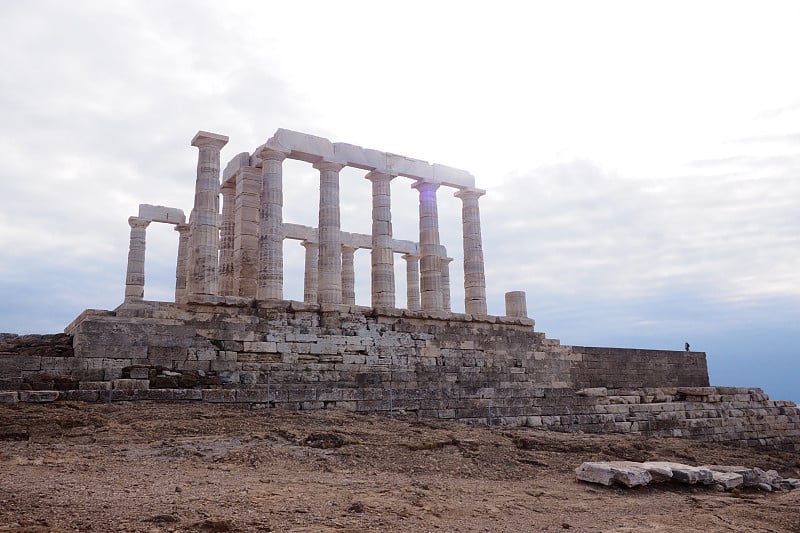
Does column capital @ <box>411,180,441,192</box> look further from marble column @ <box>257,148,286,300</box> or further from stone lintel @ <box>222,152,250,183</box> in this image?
stone lintel @ <box>222,152,250,183</box>

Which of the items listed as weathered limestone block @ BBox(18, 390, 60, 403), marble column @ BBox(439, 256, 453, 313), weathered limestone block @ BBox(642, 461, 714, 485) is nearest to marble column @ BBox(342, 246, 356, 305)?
marble column @ BBox(439, 256, 453, 313)

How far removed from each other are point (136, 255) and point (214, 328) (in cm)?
1250

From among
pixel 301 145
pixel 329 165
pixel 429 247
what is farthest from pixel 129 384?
pixel 429 247

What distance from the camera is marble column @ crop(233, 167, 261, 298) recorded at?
2078 cm

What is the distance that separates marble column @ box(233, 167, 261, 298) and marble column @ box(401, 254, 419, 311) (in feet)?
38.2

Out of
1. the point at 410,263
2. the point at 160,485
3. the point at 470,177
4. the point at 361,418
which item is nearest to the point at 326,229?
the point at 470,177

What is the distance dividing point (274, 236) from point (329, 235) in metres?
2.08

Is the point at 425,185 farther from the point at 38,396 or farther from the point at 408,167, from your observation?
the point at 38,396

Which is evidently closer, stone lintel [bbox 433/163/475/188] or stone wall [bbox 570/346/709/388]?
stone wall [bbox 570/346/709/388]

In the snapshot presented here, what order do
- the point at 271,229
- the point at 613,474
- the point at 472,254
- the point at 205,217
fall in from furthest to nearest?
the point at 472,254, the point at 271,229, the point at 205,217, the point at 613,474

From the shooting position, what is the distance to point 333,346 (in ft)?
56.3

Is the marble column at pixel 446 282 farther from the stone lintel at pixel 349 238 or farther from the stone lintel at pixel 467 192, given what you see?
the stone lintel at pixel 467 192

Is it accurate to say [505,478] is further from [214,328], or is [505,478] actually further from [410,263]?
[410,263]

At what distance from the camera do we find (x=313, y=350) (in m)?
16.8
